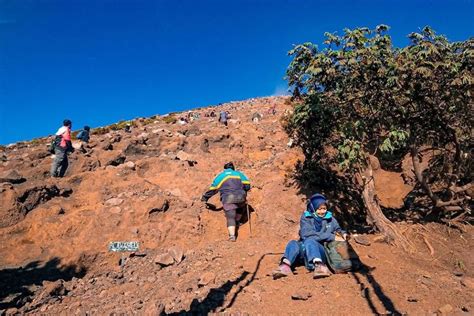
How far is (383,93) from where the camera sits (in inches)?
294

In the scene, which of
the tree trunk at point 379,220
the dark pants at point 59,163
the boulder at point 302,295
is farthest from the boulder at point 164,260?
the dark pants at point 59,163

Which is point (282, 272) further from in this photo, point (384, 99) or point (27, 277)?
point (27, 277)

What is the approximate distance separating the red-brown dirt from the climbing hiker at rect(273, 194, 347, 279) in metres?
0.17

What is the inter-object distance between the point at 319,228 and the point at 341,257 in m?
0.67

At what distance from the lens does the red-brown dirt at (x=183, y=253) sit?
555cm

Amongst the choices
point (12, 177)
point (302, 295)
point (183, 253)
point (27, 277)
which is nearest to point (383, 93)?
point (302, 295)

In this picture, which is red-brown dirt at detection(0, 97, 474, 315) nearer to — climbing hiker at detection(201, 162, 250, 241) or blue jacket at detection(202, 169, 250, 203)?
climbing hiker at detection(201, 162, 250, 241)

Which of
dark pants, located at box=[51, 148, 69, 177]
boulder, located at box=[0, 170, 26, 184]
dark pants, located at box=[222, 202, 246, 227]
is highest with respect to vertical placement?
dark pants, located at box=[51, 148, 69, 177]

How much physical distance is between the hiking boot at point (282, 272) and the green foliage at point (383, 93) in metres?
2.19

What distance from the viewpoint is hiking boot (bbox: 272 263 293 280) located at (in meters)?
6.12

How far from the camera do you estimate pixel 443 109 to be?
7695 mm

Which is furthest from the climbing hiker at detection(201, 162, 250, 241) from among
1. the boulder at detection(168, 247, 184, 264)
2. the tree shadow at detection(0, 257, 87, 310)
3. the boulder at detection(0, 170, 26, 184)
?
the boulder at detection(0, 170, 26, 184)

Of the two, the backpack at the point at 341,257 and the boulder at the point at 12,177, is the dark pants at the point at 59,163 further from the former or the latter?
the backpack at the point at 341,257

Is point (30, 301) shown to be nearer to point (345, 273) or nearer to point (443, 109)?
point (345, 273)
